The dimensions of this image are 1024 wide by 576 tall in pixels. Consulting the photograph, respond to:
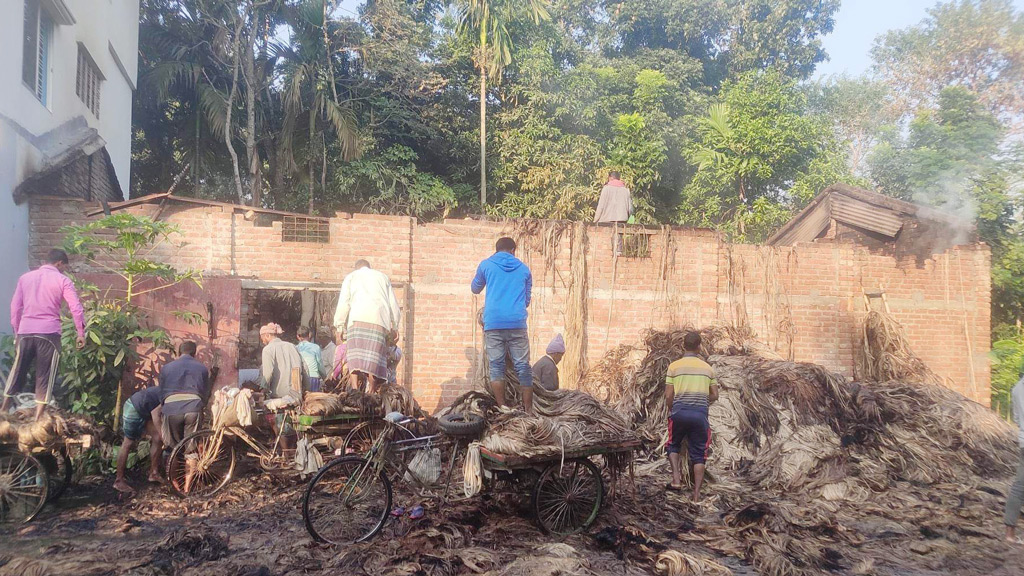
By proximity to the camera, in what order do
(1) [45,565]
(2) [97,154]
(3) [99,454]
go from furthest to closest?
(2) [97,154] < (3) [99,454] < (1) [45,565]

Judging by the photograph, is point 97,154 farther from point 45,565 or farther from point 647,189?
point 647,189

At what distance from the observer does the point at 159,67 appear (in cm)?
1742

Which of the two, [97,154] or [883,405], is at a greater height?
[97,154]

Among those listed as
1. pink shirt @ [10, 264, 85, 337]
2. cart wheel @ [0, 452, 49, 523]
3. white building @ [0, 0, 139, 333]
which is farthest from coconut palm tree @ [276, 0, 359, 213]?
cart wheel @ [0, 452, 49, 523]

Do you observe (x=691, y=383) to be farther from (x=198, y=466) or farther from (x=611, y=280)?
(x=198, y=466)

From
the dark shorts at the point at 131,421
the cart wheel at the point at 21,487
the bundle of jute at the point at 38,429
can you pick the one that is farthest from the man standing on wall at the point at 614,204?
the cart wheel at the point at 21,487

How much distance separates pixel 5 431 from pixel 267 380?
2.61 meters

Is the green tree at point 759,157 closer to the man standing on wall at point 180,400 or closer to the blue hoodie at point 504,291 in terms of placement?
the blue hoodie at point 504,291

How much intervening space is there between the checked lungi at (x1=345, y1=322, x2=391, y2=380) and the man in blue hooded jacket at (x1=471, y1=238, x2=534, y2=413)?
5.61 ft

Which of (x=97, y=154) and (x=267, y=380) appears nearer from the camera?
(x=267, y=380)

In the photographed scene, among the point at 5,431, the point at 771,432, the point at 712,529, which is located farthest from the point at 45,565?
the point at 771,432

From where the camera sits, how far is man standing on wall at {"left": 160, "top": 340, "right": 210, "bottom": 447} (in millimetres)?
7207

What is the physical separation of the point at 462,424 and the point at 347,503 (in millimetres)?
1083

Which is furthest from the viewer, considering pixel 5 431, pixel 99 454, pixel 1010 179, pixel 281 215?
pixel 1010 179
